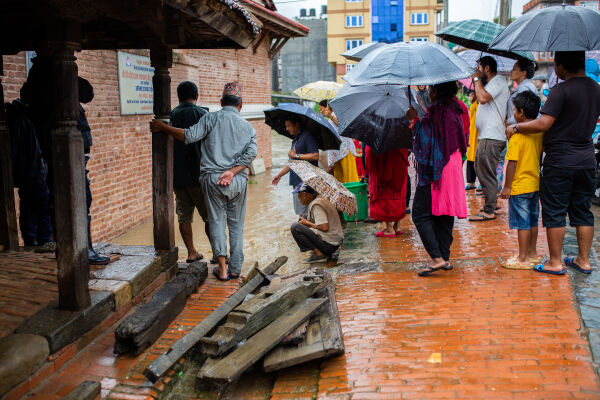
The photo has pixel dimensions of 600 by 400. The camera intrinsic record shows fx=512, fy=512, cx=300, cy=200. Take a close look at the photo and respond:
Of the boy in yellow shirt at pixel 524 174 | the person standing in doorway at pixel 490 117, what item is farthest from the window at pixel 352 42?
the boy in yellow shirt at pixel 524 174

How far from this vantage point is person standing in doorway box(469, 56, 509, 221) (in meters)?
6.33

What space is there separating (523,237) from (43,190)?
485 cm

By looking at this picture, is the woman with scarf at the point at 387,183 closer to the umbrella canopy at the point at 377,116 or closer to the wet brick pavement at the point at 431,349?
the umbrella canopy at the point at 377,116

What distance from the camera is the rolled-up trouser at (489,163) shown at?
6410mm

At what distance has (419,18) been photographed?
40.8 m

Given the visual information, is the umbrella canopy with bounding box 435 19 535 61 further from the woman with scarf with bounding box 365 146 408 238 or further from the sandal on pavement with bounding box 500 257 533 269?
the sandal on pavement with bounding box 500 257 533 269

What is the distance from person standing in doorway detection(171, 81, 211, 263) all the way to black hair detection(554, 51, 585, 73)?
337 centimetres

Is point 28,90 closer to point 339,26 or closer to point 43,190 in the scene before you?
point 43,190

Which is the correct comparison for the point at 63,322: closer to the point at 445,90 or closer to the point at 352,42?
the point at 445,90

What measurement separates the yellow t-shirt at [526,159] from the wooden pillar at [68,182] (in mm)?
3618

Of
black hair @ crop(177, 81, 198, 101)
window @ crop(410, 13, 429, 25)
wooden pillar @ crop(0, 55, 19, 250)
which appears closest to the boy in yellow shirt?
black hair @ crop(177, 81, 198, 101)

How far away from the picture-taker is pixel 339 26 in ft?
138

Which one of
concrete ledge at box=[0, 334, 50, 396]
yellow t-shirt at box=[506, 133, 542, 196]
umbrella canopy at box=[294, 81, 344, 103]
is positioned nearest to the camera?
concrete ledge at box=[0, 334, 50, 396]

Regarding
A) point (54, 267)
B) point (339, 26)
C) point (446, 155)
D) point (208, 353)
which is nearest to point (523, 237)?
point (446, 155)
